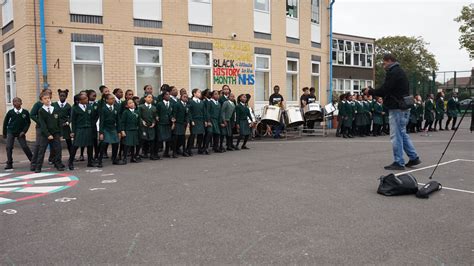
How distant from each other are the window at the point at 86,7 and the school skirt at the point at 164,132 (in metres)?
5.64

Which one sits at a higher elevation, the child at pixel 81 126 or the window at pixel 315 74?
the window at pixel 315 74

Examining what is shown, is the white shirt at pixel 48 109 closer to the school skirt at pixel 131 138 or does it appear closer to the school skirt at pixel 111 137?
the school skirt at pixel 111 137

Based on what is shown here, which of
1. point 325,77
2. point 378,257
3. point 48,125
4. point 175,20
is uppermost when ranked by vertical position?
point 175,20

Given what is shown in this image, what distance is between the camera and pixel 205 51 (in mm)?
16891

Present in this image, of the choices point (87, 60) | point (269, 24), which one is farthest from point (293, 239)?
point (269, 24)

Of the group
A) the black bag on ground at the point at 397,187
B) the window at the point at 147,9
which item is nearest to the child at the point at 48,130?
the window at the point at 147,9

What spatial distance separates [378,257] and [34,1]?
13456mm

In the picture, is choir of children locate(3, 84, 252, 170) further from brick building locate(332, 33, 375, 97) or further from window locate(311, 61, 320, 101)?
brick building locate(332, 33, 375, 97)

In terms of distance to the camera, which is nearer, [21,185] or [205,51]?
[21,185]

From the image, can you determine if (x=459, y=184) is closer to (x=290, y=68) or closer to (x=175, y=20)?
(x=175, y=20)

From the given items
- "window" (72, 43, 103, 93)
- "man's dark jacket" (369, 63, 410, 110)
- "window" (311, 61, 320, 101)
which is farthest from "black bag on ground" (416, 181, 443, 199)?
"window" (311, 61, 320, 101)

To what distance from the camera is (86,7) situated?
47.3 feet

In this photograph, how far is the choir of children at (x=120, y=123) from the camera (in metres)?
9.91

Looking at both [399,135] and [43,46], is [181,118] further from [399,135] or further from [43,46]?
[399,135]
